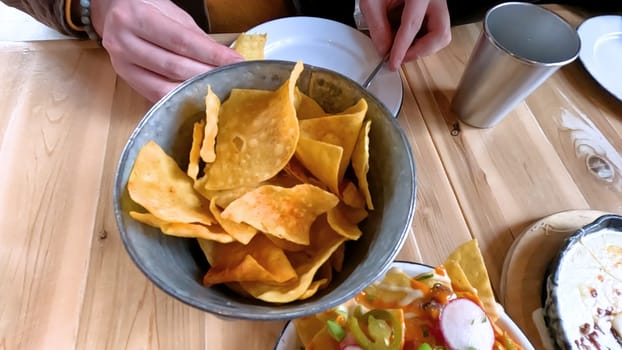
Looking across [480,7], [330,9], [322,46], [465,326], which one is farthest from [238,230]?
[480,7]

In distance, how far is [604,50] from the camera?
94 cm

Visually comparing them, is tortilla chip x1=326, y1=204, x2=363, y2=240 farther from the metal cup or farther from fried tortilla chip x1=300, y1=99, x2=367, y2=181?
the metal cup

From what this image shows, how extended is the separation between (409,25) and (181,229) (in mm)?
496

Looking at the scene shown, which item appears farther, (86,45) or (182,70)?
(86,45)

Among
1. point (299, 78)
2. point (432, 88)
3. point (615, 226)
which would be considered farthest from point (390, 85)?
point (615, 226)

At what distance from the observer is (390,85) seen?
2.39ft

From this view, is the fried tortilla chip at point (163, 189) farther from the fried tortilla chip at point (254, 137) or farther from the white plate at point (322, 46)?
the white plate at point (322, 46)

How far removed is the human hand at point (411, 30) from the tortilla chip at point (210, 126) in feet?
1.19

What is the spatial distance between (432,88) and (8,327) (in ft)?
2.33

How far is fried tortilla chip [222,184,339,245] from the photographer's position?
43 centimetres

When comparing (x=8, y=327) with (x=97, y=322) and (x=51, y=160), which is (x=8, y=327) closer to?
(x=97, y=322)

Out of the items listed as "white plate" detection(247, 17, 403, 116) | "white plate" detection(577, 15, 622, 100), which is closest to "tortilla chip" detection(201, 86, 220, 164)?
"white plate" detection(247, 17, 403, 116)

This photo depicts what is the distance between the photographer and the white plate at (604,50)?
862 millimetres

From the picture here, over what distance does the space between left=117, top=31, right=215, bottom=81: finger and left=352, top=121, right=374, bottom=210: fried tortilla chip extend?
0.83 feet
